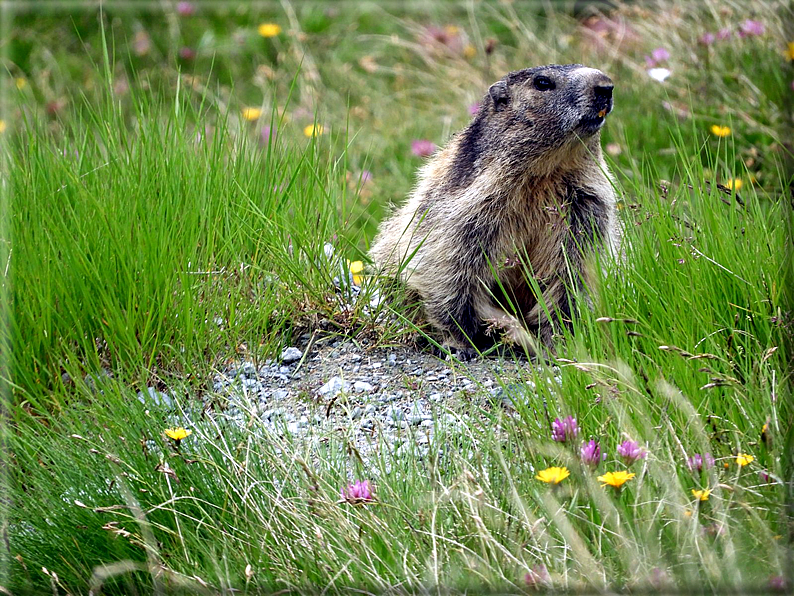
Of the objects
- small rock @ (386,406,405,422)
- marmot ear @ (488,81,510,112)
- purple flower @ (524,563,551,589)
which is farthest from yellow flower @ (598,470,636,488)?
marmot ear @ (488,81,510,112)

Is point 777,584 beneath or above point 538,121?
beneath

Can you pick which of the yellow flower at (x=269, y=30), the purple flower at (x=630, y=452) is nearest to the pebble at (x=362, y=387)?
the purple flower at (x=630, y=452)

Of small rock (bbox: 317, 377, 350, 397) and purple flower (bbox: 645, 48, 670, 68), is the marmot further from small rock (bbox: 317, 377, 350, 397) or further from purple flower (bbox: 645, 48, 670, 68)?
purple flower (bbox: 645, 48, 670, 68)

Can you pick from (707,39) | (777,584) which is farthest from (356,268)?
(707,39)

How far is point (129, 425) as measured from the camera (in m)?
2.96

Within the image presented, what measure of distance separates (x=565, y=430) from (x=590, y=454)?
10 centimetres

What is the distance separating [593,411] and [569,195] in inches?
55.4

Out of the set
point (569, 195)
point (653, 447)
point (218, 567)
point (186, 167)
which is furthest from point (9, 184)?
point (653, 447)

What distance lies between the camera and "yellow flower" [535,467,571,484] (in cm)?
244

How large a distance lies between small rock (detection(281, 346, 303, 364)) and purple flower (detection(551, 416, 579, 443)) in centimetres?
135

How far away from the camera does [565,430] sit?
267cm

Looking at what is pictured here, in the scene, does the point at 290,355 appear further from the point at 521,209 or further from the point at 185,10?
the point at 185,10

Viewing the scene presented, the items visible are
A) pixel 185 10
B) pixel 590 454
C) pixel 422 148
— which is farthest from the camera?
pixel 185 10

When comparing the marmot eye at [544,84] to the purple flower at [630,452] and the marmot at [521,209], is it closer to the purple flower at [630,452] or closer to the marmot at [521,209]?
the marmot at [521,209]
